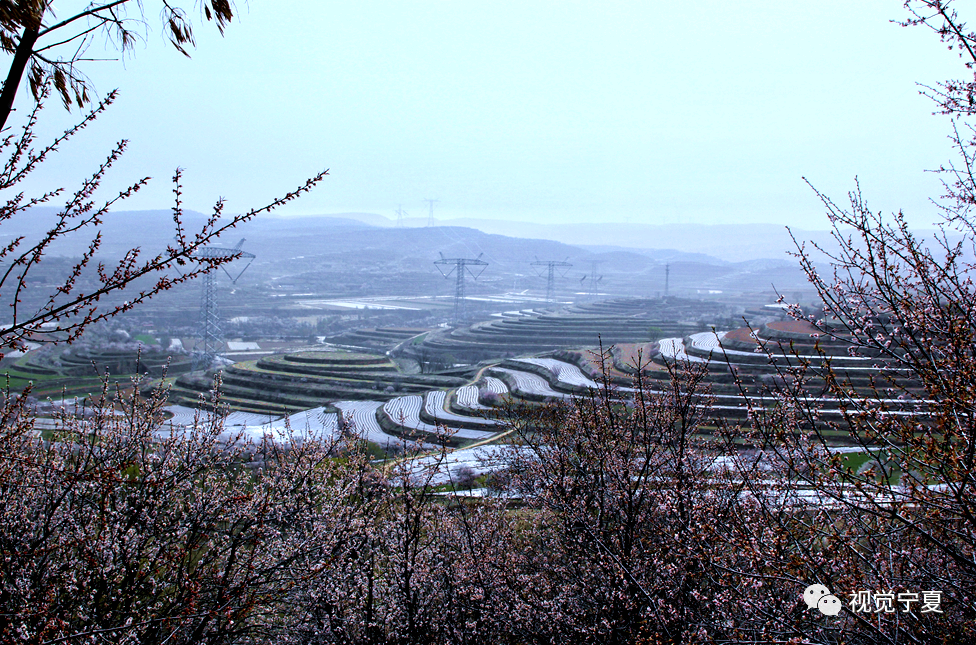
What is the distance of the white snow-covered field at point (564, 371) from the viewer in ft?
89.6

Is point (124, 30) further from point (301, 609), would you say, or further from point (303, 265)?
point (303, 265)

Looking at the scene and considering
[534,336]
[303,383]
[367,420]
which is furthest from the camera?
[534,336]

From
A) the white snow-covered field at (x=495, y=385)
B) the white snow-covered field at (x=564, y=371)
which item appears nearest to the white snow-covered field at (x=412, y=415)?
the white snow-covered field at (x=495, y=385)

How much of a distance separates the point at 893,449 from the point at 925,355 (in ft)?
2.14

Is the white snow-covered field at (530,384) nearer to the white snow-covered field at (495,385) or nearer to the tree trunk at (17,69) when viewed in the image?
the white snow-covered field at (495,385)

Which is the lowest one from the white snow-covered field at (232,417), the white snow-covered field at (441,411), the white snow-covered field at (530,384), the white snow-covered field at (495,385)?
the white snow-covered field at (232,417)

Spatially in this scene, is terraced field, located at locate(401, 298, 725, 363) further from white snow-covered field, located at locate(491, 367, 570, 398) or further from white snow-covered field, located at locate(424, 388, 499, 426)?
white snow-covered field, located at locate(424, 388, 499, 426)

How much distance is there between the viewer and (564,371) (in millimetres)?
30469

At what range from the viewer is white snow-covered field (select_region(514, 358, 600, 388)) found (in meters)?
27.3

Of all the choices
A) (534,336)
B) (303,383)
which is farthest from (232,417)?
(534,336)

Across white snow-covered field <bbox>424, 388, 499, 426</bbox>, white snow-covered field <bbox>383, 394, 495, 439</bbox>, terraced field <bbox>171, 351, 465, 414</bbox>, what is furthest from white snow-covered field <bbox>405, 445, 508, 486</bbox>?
terraced field <bbox>171, 351, 465, 414</bbox>

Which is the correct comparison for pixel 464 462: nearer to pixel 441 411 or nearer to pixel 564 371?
pixel 441 411

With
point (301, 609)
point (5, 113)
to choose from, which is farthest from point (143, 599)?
point (5, 113)

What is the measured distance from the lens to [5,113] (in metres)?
2.04
